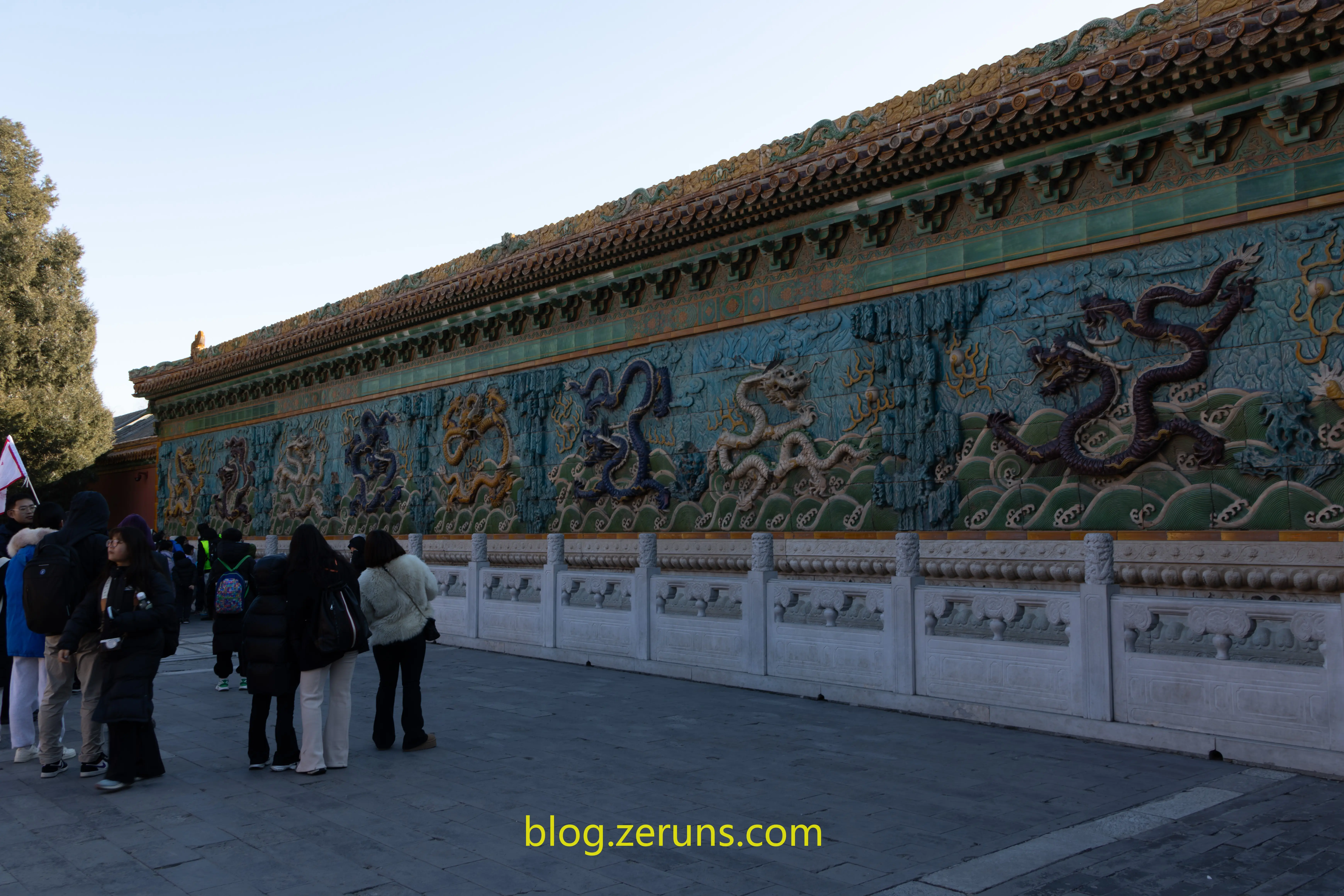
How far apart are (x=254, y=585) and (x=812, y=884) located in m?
3.91

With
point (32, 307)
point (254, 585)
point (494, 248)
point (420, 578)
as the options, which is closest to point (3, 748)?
point (254, 585)

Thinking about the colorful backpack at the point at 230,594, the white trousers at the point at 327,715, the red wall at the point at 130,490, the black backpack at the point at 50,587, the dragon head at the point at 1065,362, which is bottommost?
the white trousers at the point at 327,715

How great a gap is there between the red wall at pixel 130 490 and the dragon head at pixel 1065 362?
67.3 ft

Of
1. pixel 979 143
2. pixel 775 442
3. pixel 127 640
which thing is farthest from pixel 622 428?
pixel 127 640

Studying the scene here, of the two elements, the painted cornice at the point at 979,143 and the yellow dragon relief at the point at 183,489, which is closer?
the painted cornice at the point at 979,143

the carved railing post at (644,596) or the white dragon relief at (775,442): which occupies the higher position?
the white dragon relief at (775,442)

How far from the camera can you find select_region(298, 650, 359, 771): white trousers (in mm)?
5734

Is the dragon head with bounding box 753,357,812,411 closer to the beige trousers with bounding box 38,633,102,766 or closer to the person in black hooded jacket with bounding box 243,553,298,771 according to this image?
the person in black hooded jacket with bounding box 243,553,298,771

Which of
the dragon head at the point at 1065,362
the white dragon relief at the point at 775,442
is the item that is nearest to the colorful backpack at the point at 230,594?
the white dragon relief at the point at 775,442

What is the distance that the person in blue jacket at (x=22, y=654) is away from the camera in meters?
6.01

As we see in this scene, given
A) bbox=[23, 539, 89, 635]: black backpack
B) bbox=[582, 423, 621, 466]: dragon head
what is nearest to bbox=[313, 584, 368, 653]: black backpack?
bbox=[23, 539, 89, 635]: black backpack

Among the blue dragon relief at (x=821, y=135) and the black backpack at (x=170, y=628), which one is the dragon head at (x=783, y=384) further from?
the black backpack at (x=170, y=628)

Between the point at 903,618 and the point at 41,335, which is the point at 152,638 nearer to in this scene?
the point at 903,618

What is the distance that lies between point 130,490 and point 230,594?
17.4 meters
